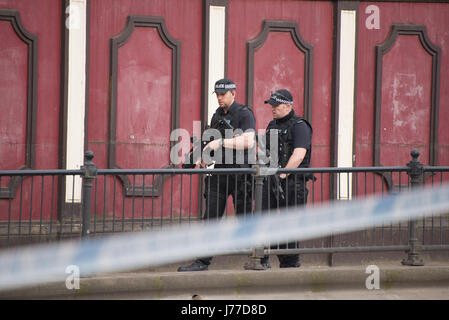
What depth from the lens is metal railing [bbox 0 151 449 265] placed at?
739cm

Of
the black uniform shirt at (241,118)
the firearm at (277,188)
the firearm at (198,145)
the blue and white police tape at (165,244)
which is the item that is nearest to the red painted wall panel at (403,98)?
the blue and white police tape at (165,244)

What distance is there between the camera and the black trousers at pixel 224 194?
7.51m

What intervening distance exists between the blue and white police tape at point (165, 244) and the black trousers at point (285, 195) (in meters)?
0.11

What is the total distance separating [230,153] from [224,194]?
45 cm

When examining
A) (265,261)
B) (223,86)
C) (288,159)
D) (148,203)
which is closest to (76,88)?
(148,203)

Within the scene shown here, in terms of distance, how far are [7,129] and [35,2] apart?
163 cm

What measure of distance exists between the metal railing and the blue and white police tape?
13cm

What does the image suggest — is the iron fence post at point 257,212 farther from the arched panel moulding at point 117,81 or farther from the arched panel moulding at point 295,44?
the arched panel moulding at point 295,44

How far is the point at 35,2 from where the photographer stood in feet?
29.2

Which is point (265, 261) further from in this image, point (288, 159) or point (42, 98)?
point (42, 98)

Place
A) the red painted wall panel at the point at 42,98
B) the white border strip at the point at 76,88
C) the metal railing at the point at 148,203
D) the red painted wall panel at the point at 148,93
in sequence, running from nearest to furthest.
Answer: the metal railing at the point at 148,203
the red painted wall panel at the point at 42,98
the white border strip at the point at 76,88
the red painted wall panel at the point at 148,93

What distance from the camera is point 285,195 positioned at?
25.1ft
